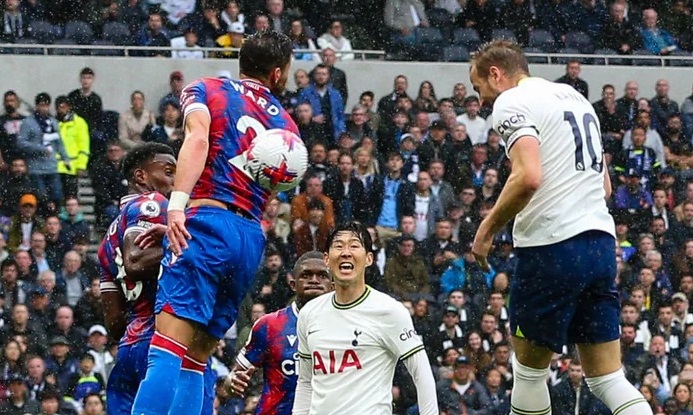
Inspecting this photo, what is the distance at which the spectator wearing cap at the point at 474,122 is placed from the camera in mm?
20172

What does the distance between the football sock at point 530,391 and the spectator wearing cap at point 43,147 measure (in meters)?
10.6

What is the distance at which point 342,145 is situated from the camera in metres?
18.5

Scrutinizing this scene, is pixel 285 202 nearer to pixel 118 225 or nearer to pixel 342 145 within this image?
pixel 342 145

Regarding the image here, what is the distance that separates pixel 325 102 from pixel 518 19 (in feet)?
17.5

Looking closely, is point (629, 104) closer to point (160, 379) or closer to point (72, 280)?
point (72, 280)

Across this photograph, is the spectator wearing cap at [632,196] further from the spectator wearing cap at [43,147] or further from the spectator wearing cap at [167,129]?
the spectator wearing cap at [43,147]

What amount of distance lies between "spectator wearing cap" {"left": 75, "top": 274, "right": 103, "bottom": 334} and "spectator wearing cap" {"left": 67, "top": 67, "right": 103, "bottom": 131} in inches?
124

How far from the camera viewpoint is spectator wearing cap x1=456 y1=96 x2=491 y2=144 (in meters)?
20.2

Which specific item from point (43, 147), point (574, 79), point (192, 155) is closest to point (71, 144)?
point (43, 147)

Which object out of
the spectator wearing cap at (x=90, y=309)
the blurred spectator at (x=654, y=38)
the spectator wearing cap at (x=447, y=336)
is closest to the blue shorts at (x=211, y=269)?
the spectator wearing cap at (x=90, y=309)

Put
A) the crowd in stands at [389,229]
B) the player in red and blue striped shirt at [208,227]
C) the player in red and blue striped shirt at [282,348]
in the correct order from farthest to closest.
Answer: the crowd in stands at [389,229] → the player in red and blue striped shirt at [282,348] → the player in red and blue striped shirt at [208,227]

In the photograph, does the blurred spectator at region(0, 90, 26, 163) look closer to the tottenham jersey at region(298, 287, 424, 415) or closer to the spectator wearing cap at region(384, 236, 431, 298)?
the spectator wearing cap at region(384, 236, 431, 298)

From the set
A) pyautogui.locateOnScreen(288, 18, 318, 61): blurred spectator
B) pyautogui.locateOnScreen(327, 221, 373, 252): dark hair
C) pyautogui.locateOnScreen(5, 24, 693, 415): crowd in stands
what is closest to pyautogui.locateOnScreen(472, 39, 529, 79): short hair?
pyautogui.locateOnScreen(327, 221, 373, 252): dark hair

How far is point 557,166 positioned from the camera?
768 centimetres
